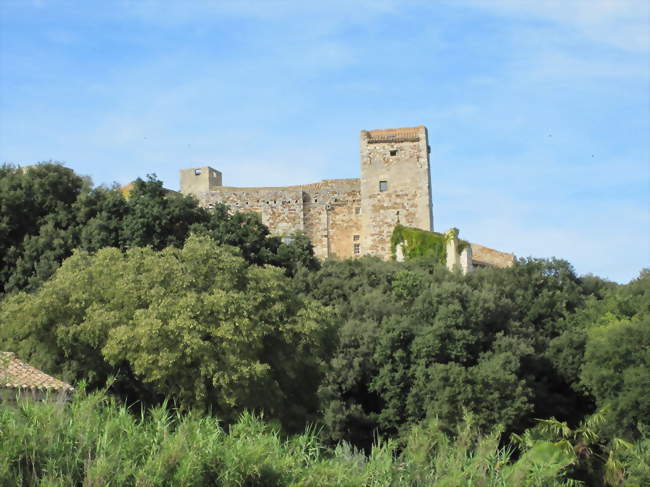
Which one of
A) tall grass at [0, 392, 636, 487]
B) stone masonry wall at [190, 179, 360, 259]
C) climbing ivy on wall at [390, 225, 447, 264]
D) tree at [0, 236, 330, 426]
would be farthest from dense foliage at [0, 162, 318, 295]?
tall grass at [0, 392, 636, 487]

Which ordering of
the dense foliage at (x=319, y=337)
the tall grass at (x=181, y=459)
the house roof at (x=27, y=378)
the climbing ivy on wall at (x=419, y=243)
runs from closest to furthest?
1. the tall grass at (x=181, y=459)
2. the house roof at (x=27, y=378)
3. the dense foliage at (x=319, y=337)
4. the climbing ivy on wall at (x=419, y=243)

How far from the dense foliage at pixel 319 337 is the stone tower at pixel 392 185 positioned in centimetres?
602

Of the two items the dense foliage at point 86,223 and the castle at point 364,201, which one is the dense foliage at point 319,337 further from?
the castle at point 364,201

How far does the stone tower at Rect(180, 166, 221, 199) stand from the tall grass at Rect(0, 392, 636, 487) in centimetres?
3548

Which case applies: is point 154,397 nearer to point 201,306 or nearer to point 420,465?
point 201,306

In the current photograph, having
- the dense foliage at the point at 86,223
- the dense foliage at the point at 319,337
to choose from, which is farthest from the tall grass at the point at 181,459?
the dense foliage at the point at 86,223

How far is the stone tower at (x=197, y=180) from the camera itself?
55.5 meters

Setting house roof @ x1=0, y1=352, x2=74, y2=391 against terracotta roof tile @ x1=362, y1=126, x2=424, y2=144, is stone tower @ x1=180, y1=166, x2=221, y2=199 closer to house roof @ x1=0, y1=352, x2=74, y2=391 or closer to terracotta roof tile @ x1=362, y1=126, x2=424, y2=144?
terracotta roof tile @ x1=362, y1=126, x2=424, y2=144

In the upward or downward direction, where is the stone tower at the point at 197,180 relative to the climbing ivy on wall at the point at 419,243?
upward

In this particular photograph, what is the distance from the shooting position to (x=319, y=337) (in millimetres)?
27609

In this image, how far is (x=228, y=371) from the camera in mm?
25344

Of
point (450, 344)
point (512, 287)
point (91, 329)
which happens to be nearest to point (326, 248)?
point (512, 287)

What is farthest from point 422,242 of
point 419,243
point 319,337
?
point 319,337

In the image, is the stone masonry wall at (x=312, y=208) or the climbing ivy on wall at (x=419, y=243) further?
the stone masonry wall at (x=312, y=208)
